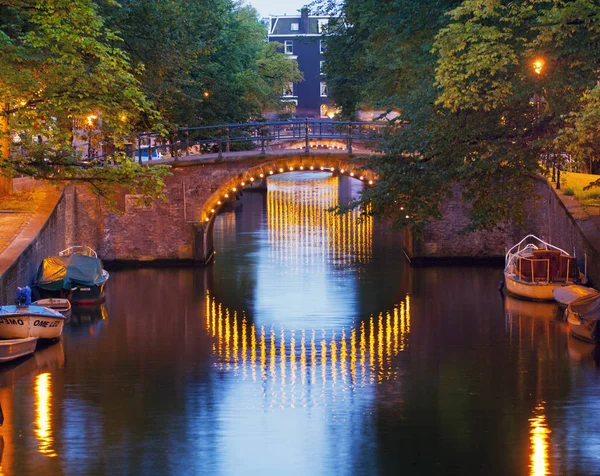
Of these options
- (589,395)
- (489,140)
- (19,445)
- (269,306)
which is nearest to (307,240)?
(269,306)

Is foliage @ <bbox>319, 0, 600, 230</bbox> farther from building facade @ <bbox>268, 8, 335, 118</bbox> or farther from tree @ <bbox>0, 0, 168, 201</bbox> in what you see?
building facade @ <bbox>268, 8, 335, 118</bbox>

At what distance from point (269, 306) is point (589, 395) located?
38.9 feet

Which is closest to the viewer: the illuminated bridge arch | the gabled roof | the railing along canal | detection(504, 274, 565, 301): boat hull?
detection(504, 274, 565, 301): boat hull

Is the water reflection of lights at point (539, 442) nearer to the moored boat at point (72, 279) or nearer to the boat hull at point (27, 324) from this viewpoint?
the boat hull at point (27, 324)

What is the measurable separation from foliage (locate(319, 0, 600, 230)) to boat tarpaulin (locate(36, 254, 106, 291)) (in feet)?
26.4

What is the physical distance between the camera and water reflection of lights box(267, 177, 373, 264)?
133 ft

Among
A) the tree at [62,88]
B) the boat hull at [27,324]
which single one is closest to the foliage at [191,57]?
the tree at [62,88]

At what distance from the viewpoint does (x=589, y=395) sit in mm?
20109

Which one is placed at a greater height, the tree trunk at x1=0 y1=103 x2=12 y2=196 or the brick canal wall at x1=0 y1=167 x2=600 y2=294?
the tree trunk at x1=0 y1=103 x2=12 y2=196

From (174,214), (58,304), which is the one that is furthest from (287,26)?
(58,304)

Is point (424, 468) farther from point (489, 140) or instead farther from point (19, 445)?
point (489, 140)

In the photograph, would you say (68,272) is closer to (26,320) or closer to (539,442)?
(26,320)

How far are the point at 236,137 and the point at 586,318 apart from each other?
85.1ft

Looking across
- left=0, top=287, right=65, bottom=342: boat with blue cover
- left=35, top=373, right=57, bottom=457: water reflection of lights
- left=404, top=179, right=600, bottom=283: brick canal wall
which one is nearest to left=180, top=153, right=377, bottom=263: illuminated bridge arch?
left=404, top=179, right=600, bottom=283: brick canal wall
